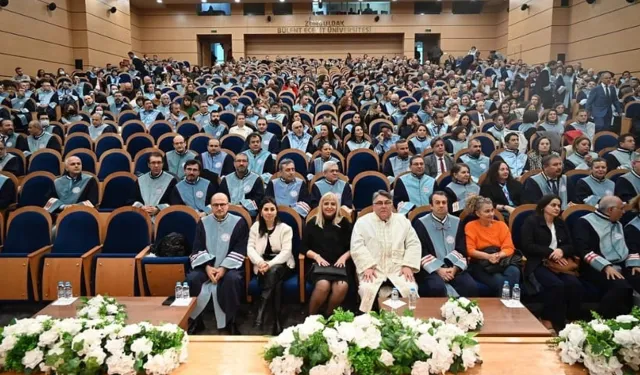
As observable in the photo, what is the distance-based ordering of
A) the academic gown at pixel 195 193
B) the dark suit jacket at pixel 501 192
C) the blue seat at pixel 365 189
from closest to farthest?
the dark suit jacket at pixel 501 192
the academic gown at pixel 195 193
the blue seat at pixel 365 189

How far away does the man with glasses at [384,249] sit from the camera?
3.83 m

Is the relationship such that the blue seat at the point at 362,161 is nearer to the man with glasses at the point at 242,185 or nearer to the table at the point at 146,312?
the man with glasses at the point at 242,185

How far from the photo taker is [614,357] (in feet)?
7.18

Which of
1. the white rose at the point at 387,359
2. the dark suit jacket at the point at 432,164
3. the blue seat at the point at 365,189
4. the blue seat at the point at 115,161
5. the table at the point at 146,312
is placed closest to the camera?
the white rose at the point at 387,359

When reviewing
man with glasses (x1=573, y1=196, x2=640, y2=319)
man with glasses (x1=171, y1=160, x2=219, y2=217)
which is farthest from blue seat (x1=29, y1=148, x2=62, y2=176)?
man with glasses (x1=573, y1=196, x2=640, y2=319)

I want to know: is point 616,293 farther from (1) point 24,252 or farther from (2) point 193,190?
(1) point 24,252

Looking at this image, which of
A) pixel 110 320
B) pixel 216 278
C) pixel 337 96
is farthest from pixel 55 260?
pixel 337 96

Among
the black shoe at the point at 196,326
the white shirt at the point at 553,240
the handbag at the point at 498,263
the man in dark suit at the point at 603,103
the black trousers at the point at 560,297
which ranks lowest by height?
the black shoe at the point at 196,326

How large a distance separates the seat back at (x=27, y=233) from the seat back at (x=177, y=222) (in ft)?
3.43

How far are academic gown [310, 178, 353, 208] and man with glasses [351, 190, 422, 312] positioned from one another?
120 centimetres

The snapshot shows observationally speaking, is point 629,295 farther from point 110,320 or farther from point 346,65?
point 346,65

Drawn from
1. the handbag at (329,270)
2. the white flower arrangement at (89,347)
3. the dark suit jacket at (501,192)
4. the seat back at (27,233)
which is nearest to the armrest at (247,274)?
the handbag at (329,270)

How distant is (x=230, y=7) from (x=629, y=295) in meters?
22.9

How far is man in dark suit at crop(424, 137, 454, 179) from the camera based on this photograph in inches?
237
